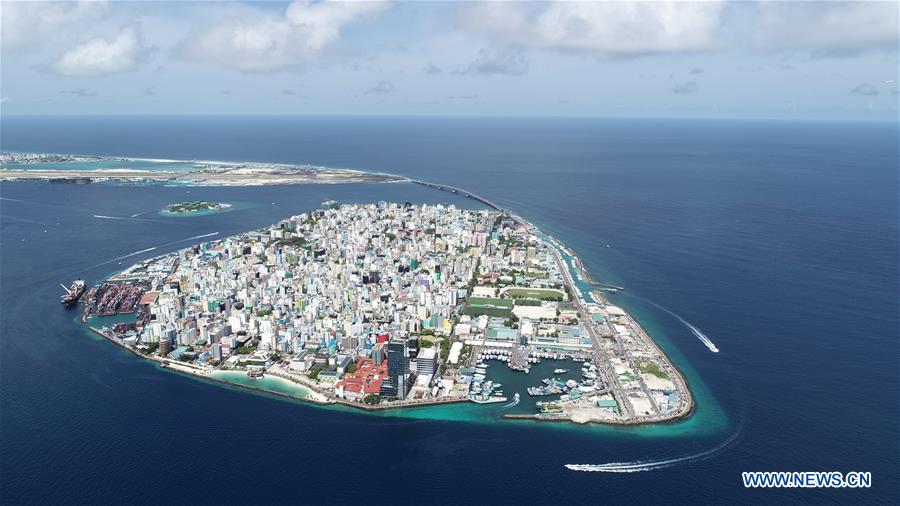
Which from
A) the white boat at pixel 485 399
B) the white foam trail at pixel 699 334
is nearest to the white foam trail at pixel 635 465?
the white boat at pixel 485 399

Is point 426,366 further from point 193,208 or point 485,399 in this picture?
point 193,208

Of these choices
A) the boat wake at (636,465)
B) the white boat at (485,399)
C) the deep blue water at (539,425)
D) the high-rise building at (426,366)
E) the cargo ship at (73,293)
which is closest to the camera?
the deep blue water at (539,425)

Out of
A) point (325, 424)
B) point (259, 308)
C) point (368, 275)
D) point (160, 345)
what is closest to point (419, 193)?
point (368, 275)

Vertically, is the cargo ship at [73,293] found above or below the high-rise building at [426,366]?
above

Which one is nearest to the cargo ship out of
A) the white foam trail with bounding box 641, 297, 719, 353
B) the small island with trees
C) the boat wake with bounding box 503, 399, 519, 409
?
the small island with trees

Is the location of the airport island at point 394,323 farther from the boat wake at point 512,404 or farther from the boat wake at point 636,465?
the boat wake at point 636,465

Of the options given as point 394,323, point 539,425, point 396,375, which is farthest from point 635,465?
point 394,323

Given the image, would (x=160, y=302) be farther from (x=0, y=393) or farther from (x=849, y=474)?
(x=849, y=474)
